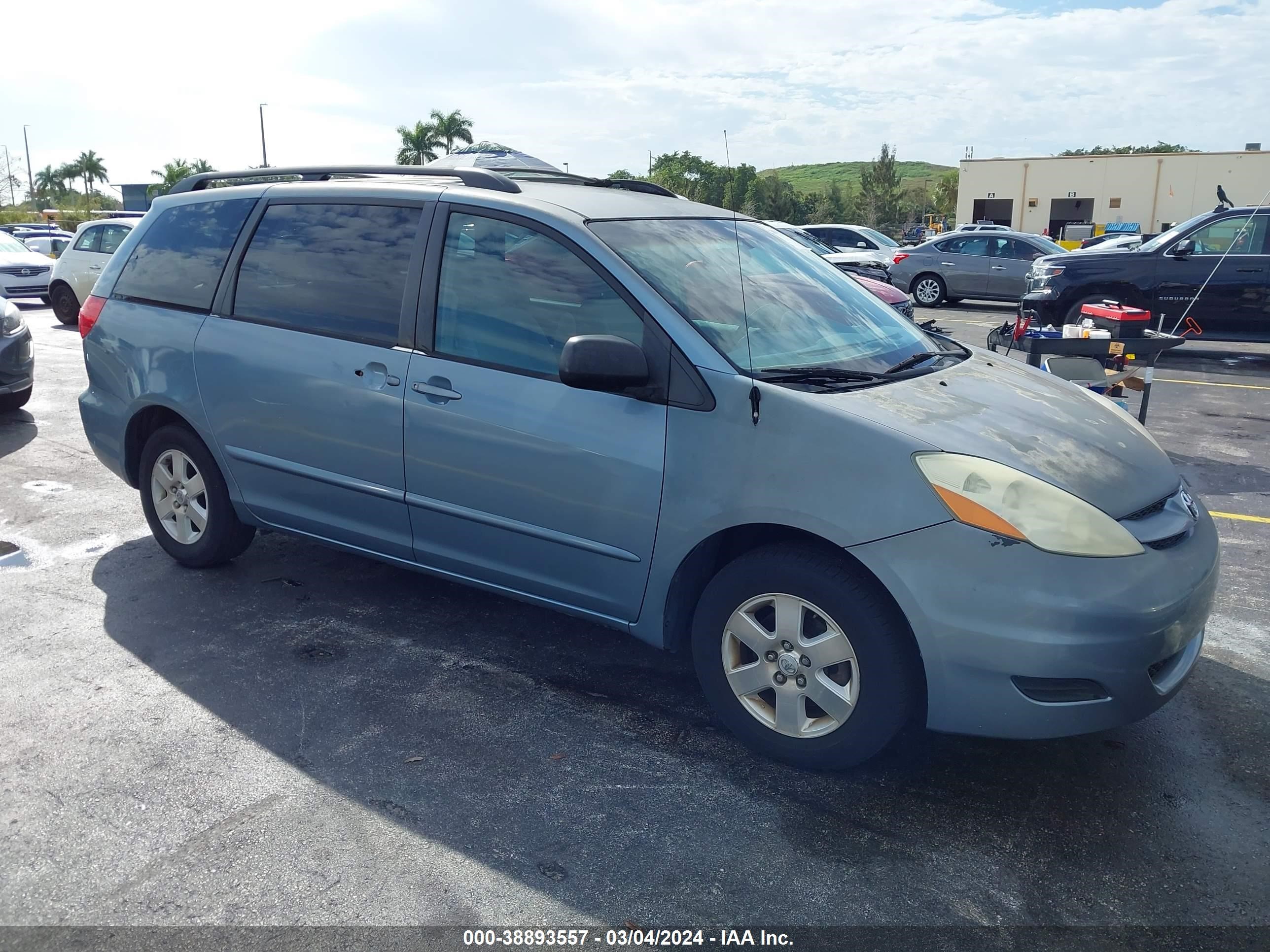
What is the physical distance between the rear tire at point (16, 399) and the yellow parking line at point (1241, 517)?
29.0ft

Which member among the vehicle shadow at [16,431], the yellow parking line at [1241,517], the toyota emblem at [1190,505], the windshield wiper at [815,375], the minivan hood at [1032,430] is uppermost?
the windshield wiper at [815,375]

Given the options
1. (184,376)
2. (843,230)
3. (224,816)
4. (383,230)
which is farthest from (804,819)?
(843,230)

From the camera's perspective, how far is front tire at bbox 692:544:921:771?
118 inches

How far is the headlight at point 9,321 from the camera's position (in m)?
8.36

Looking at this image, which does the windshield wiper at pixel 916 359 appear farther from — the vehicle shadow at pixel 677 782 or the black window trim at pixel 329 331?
the black window trim at pixel 329 331

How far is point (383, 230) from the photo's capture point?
13.3 ft

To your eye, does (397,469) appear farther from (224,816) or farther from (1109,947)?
(1109,947)

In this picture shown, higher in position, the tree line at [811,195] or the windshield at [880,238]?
the tree line at [811,195]

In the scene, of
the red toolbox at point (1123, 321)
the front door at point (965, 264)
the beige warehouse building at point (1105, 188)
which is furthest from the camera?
the beige warehouse building at point (1105, 188)

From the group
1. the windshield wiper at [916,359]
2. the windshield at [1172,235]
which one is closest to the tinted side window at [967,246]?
the windshield at [1172,235]

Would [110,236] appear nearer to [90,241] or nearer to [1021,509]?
[90,241]

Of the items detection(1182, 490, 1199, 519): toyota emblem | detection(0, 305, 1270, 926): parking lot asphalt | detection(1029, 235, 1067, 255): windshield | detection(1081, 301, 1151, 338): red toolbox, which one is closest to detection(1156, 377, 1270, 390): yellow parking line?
detection(1081, 301, 1151, 338): red toolbox

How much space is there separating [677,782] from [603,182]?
9.27 ft

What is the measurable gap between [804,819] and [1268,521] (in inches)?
165
